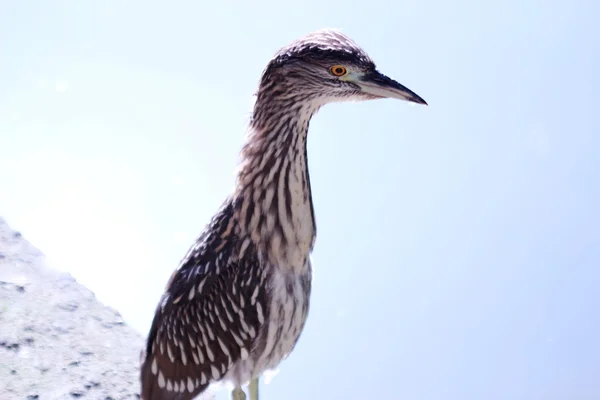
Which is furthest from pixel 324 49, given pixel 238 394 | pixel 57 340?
pixel 57 340

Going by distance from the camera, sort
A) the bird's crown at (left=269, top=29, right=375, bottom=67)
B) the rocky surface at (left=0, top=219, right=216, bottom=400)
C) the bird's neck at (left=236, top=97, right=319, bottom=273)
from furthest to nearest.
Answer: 1. the rocky surface at (left=0, top=219, right=216, bottom=400)
2. the bird's neck at (left=236, top=97, right=319, bottom=273)
3. the bird's crown at (left=269, top=29, right=375, bottom=67)

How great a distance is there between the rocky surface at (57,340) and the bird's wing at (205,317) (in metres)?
0.65

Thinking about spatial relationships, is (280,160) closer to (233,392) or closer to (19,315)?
(233,392)

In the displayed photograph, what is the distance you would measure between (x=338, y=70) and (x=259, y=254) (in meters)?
0.53

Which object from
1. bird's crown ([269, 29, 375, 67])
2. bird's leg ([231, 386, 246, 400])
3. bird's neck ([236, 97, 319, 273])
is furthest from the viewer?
bird's leg ([231, 386, 246, 400])

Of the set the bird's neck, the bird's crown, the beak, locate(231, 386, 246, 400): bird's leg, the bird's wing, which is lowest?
locate(231, 386, 246, 400): bird's leg

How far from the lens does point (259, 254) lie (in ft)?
6.08

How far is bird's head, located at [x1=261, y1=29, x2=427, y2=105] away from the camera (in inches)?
66.2

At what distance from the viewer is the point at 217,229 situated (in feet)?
6.31

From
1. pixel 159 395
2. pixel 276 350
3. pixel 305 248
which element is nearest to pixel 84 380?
pixel 159 395

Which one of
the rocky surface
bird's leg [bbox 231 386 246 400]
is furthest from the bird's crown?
the rocky surface

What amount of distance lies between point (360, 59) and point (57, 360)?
67.5 inches

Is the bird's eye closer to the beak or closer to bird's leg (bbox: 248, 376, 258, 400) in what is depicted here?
the beak

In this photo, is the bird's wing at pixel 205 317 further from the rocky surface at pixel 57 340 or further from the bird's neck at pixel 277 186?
the rocky surface at pixel 57 340
